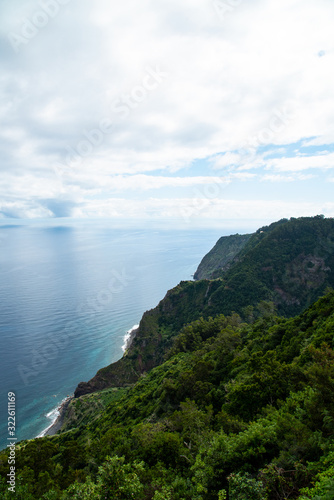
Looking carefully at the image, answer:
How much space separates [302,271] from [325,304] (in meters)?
63.0

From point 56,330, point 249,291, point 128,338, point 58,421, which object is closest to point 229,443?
point 58,421

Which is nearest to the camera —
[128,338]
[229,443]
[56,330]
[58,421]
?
[229,443]

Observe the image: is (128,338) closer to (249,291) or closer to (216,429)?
(249,291)

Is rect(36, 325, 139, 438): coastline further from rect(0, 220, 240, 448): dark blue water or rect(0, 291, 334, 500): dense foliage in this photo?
rect(0, 291, 334, 500): dense foliage

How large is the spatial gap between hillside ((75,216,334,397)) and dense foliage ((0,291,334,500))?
133 ft

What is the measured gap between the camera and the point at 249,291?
285ft

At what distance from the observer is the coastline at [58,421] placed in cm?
5925

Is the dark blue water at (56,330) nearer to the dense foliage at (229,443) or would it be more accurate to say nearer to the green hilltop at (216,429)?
the green hilltop at (216,429)

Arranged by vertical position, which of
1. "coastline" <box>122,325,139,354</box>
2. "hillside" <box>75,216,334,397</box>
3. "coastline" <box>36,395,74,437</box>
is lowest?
"coastline" <box>36,395,74,437</box>

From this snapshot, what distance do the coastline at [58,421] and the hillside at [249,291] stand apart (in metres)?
3.83

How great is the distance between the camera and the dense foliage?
11.4m

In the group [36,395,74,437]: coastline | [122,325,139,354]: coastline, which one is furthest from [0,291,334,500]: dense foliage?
[122,325,139,354]: coastline

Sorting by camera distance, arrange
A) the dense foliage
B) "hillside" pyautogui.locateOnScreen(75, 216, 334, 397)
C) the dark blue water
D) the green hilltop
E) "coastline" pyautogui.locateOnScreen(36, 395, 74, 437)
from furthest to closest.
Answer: "hillside" pyautogui.locateOnScreen(75, 216, 334, 397), the dark blue water, "coastline" pyautogui.locateOnScreen(36, 395, 74, 437), the green hilltop, the dense foliage

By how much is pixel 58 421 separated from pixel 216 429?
194 feet
